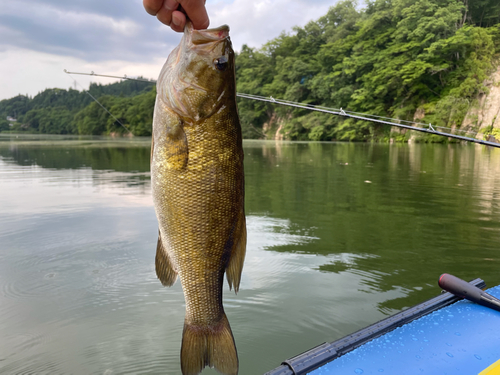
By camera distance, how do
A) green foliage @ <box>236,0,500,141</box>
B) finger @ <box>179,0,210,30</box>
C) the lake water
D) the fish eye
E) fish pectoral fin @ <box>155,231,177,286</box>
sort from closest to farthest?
finger @ <box>179,0,210,30</box> < the fish eye < fish pectoral fin @ <box>155,231,177,286</box> < the lake water < green foliage @ <box>236,0,500,141</box>

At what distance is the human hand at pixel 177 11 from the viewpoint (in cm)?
142

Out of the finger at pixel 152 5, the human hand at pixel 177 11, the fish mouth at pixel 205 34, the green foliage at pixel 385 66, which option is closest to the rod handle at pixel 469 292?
the fish mouth at pixel 205 34

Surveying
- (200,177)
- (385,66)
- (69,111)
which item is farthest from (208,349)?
(69,111)

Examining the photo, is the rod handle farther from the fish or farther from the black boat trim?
the fish

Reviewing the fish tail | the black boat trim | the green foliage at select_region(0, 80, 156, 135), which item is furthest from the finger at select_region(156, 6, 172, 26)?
the green foliage at select_region(0, 80, 156, 135)

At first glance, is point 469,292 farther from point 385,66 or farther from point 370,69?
point 370,69

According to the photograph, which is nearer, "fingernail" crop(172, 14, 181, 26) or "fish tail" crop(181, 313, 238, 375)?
"fingernail" crop(172, 14, 181, 26)

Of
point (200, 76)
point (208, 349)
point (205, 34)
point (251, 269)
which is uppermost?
point (205, 34)

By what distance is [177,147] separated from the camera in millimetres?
1478

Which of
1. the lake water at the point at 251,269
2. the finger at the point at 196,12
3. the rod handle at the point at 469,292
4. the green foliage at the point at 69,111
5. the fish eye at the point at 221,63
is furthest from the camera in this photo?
the green foliage at the point at 69,111

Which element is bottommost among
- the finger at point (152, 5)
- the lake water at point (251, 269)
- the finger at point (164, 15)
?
the lake water at point (251, 269)

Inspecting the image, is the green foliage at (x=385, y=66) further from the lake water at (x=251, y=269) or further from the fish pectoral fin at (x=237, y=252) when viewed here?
the fish pectoral fin at (x=237, y=252)

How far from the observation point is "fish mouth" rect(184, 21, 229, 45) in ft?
5.01

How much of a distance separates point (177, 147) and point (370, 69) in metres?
44.7
